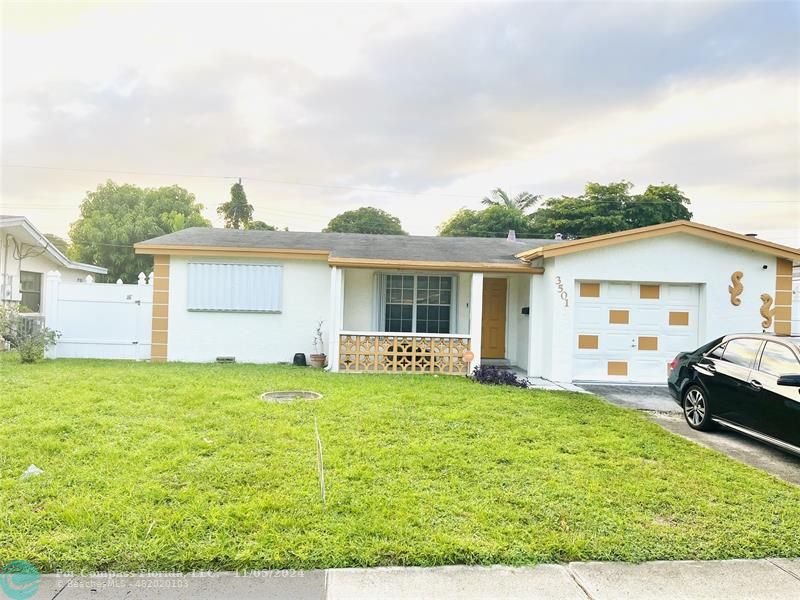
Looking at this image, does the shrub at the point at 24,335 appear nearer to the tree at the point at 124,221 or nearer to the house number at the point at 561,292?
the house number at the point at 561,292

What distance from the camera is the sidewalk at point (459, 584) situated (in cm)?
264

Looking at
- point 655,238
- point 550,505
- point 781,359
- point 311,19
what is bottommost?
point 550,505

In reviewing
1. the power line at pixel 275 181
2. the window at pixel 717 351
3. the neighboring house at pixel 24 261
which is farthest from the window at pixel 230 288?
the power line at pixel 275 181

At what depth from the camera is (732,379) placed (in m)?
5.96

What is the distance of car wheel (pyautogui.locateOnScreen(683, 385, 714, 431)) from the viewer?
6.39 metres

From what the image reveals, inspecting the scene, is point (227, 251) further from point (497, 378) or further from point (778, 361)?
point (778, 361)

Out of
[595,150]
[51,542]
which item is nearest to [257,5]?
[51,542]

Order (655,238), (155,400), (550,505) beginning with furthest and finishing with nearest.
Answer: (655,238) → (155,400) → (550,505)

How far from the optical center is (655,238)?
400 inches

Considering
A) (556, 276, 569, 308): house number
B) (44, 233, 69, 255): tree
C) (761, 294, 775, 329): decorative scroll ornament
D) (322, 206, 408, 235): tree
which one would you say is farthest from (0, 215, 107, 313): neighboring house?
(322, 206, 408, 235): tree

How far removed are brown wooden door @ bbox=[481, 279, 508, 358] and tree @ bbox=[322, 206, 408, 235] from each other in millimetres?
32692

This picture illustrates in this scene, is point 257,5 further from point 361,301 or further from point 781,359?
point 781,359

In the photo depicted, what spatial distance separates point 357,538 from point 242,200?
39.2 meters

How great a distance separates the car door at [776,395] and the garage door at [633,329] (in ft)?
15.0
